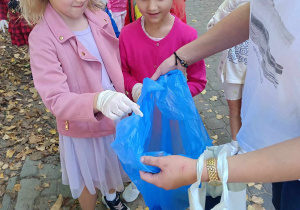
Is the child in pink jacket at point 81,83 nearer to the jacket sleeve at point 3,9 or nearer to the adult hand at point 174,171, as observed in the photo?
the adult hand at point 174,171

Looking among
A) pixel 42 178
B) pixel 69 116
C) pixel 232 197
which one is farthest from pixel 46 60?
pixel 42 178

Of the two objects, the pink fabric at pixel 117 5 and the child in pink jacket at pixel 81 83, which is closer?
the child in pink jacket at pixel 81 83

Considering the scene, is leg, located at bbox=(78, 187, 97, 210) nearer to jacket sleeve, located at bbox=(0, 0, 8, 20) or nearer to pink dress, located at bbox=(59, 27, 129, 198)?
pink dress, located at bbox=(59, 27, 129, 198)

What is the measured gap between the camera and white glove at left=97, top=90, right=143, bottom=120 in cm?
121

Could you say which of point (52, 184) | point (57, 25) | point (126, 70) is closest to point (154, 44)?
point (126, 70)

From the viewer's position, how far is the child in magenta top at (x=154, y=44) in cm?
187

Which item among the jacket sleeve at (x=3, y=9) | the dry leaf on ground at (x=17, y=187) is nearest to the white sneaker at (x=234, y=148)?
the dry leaf on ground at (x=17, y=187)

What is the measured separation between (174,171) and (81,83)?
0.83 meters

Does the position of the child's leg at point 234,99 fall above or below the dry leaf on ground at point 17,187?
above

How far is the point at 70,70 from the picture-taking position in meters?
1.55

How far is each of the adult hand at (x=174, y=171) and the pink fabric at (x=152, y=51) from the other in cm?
89

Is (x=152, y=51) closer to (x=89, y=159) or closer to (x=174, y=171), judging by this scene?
(x=89, y=159)

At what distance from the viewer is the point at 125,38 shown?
6.35 feet

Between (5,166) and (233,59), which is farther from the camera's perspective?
(5,166)
